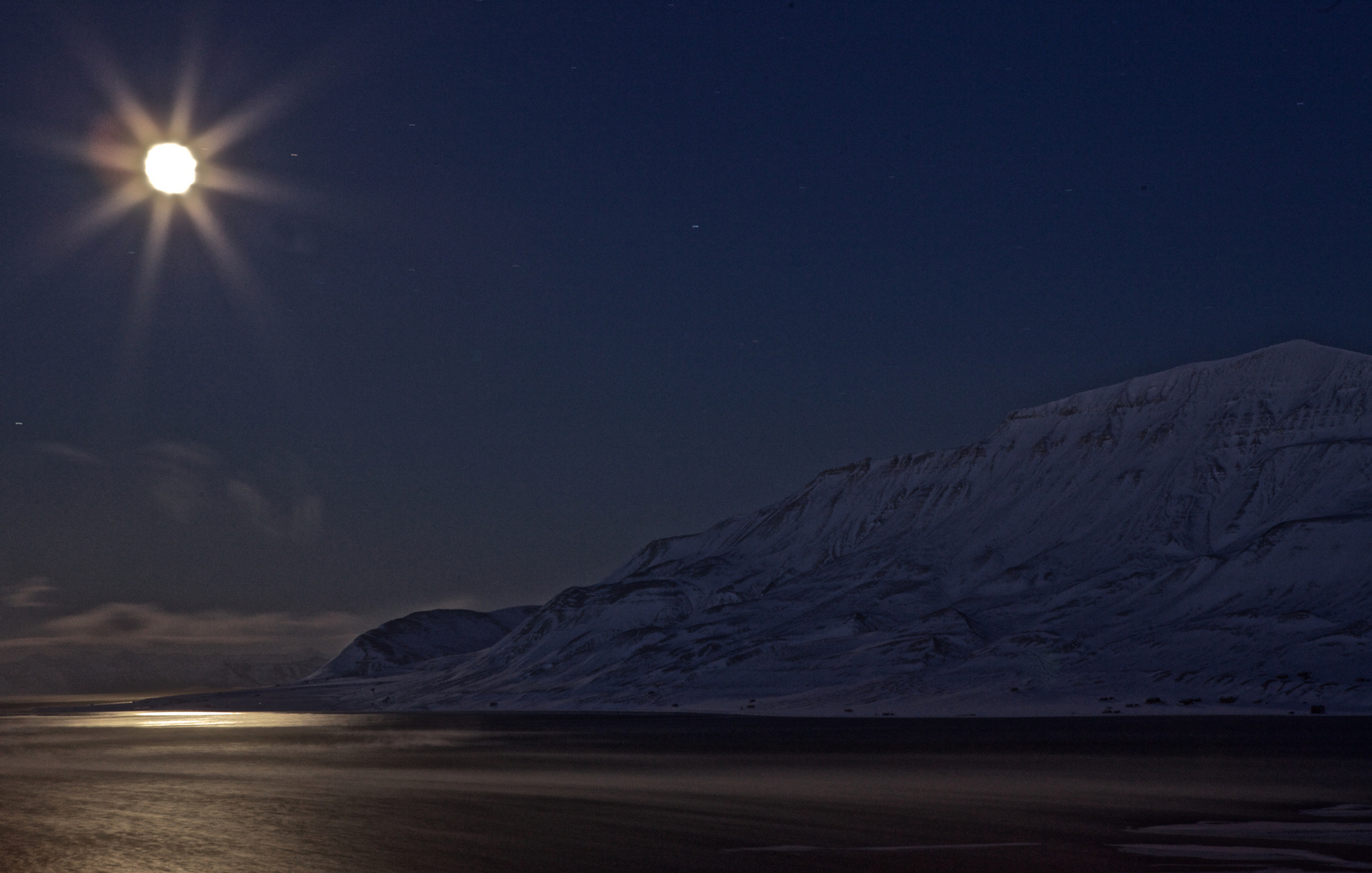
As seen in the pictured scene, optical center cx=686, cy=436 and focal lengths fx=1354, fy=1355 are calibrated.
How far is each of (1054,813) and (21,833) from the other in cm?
3189

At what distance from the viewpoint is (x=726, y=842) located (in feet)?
120

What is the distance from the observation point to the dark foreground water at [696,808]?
33500 millimetres

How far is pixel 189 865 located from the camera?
32.8 meters

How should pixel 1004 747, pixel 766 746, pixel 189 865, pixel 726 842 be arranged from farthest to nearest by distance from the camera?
pixel 766 746 < pixel 1004 747 < pixel 726 842 < pixel 189 865

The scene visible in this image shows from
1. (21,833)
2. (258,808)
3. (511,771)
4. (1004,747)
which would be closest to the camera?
(21,833)

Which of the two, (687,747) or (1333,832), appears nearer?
(1333,832)

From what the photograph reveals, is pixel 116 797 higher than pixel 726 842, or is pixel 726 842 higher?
pixel 116 797

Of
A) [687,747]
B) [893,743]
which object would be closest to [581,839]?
[687,747]

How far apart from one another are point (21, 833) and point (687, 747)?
6438 cm

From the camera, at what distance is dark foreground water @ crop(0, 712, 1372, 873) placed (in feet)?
110

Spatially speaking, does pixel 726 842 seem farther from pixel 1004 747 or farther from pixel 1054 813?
pixel 1004 747

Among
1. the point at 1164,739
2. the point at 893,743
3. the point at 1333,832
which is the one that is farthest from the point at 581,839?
the point at 1164,739

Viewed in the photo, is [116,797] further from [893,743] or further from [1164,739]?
[1164,739]

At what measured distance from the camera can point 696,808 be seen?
47375mm
